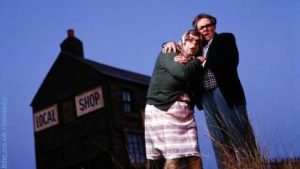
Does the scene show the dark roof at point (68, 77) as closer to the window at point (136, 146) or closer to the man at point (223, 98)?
the window at point (136, 146)

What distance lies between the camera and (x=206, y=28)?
12.3 feet

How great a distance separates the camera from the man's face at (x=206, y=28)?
3.72 meters

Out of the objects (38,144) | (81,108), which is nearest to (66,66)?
(81,108)

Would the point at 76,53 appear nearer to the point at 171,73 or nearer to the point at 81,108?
the point at 81,108

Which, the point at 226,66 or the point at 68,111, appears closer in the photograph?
the point at 226,66

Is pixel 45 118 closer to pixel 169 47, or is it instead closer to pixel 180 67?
pixel 169 47

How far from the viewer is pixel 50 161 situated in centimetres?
1998

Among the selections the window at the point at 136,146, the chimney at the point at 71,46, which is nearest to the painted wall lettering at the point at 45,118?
the chimney at the point at 71,46

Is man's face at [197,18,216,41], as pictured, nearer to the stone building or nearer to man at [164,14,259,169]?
man at [164,14,259,169]

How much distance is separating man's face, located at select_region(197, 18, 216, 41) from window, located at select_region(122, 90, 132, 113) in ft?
50.0

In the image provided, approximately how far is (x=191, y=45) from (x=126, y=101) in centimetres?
1565

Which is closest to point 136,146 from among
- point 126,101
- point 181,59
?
point 126,101

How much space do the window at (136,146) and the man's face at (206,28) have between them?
14.7m

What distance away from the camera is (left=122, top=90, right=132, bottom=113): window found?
19.0 m
